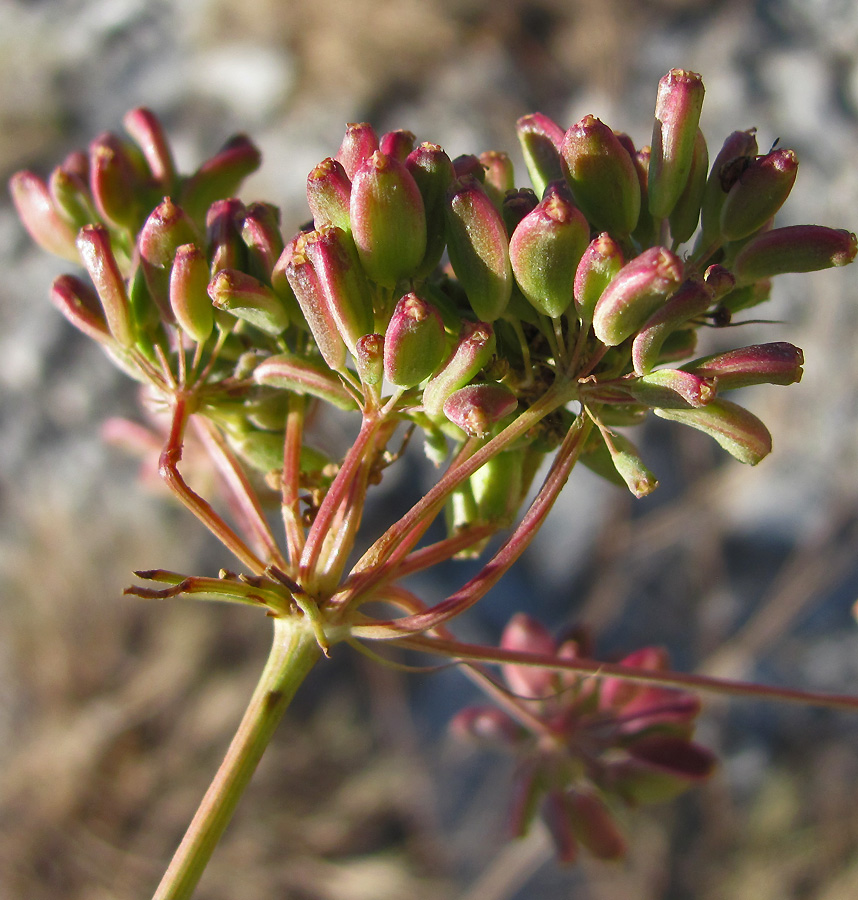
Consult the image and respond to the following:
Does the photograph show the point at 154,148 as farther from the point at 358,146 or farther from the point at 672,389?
the point at 672,389

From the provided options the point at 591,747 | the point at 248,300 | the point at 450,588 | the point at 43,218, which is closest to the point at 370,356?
the point at 248,300

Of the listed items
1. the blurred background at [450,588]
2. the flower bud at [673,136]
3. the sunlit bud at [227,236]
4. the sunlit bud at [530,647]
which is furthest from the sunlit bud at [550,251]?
the blurred background at [450,588]

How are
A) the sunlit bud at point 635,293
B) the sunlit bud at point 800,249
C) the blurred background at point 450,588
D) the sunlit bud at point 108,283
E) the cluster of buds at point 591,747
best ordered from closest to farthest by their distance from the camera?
1. the sunlit bud at point 635,293
2. the sunlit bud at point 800,249
3. the sunlit bud at point 108,283
4. the cluster of buds at point 591,747
5. the blurred background at point 450,588

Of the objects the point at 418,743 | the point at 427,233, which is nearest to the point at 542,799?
the point at 427,233

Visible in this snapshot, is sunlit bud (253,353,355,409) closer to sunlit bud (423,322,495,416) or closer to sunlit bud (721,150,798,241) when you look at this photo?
sunlit bud (423,322,495,416)

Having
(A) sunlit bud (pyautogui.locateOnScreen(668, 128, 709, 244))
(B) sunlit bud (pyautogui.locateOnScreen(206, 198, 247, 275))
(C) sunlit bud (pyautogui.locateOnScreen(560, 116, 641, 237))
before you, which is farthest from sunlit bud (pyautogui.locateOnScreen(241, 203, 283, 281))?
(A) sunlit bud (pyautogui.locateOnScreen(668, 128, 709, 244))

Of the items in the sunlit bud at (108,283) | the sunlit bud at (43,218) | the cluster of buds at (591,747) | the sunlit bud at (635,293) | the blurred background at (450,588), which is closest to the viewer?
the sunlit bud at (635,293)

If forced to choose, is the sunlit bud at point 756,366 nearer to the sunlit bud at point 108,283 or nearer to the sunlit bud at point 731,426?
the sunlit bud at point 731,426
